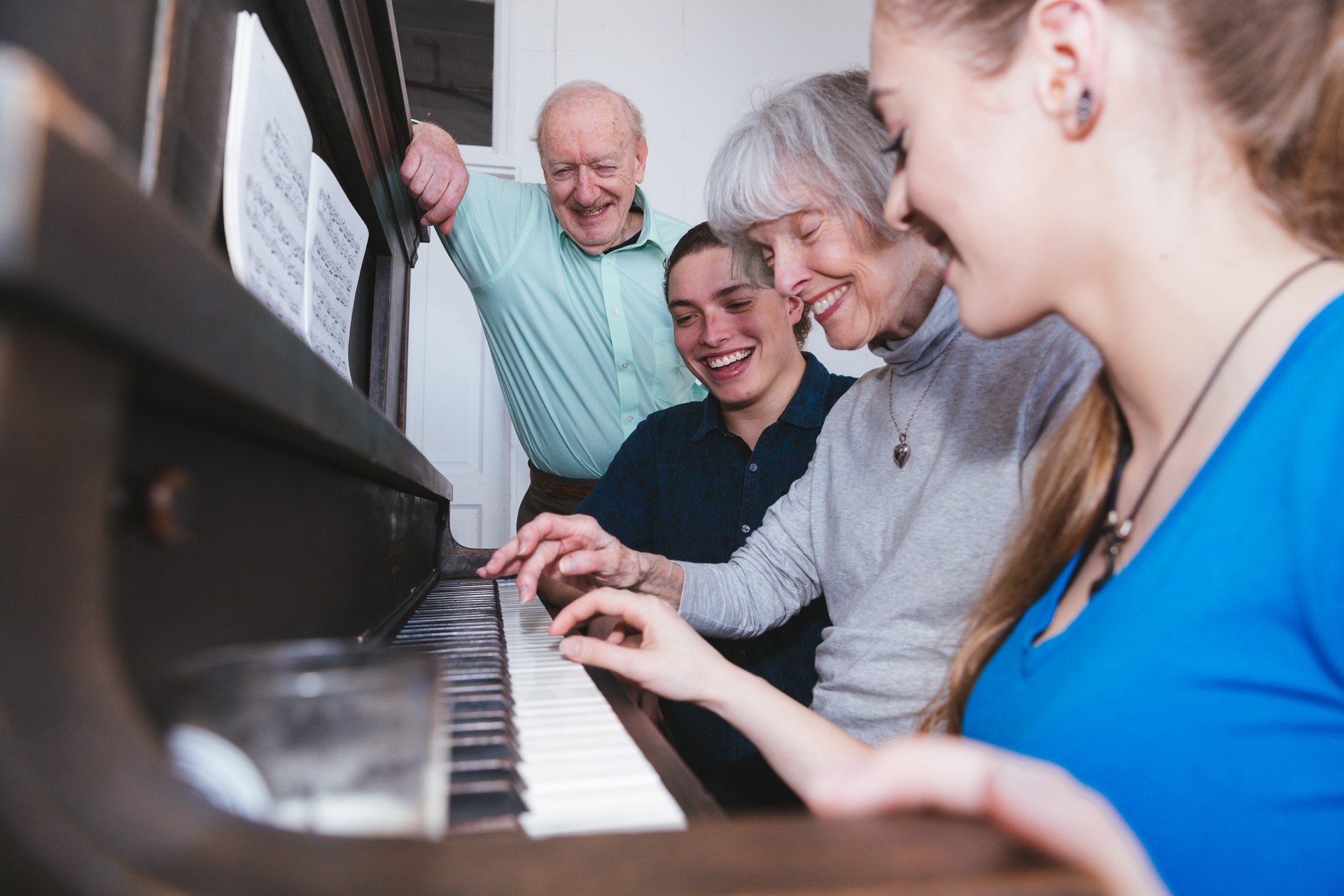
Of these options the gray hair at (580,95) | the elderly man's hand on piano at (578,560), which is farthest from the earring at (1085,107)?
the gray hair at (580,95)

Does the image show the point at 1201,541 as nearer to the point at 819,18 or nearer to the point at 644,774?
the point at 644,774

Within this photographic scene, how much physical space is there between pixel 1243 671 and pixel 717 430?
5.20ft

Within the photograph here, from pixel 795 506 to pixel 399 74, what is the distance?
1.01 meters

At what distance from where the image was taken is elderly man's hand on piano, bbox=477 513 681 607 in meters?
1.25

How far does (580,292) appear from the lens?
8.76ft

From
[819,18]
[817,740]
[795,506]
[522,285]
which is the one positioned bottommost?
[817,740]

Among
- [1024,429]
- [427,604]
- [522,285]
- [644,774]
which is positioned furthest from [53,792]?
[522,285]

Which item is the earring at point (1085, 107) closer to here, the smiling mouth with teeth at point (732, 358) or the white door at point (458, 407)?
the smiling mouth with teeth at point (732, 358)

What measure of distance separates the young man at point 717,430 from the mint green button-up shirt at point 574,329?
0.42 meters

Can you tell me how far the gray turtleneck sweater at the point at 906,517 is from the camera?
119cm

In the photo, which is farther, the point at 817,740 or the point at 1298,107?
the point at 817,740

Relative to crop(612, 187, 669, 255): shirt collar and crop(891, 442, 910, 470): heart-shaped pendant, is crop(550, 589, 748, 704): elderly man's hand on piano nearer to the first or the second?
crop(891, 442, 910, 470): heart-shaped pendant

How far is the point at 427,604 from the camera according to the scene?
1270mm

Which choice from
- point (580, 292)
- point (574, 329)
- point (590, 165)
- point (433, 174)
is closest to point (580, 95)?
point (590, 165)
